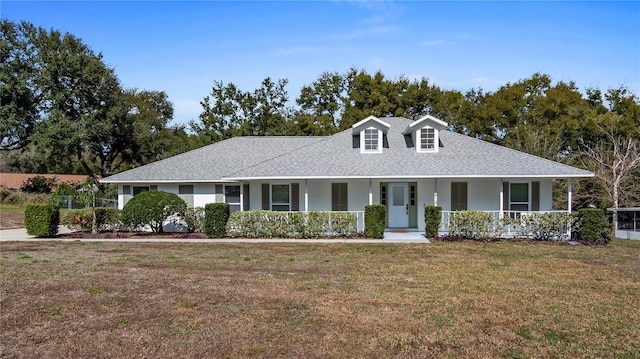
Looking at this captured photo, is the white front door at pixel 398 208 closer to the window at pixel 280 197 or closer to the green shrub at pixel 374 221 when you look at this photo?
the green shrub at pixel 374 221

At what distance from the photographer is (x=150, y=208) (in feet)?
63.7

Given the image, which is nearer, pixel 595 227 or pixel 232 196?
pixel 595 227

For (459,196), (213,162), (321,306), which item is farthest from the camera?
(213,162)

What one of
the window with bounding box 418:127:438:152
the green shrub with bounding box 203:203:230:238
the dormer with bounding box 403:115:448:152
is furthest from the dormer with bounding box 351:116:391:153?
the green shrub with bounding box 203:203:230:238

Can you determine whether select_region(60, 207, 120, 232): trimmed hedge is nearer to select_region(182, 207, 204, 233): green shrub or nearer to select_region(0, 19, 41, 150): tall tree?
select_region(182, 207, 204, 233): green shrub

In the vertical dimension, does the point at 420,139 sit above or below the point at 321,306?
above

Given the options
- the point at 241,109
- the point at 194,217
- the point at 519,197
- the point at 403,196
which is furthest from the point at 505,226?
the point at 241,109

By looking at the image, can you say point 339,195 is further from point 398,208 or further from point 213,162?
point 213,162

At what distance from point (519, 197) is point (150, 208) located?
1502cm

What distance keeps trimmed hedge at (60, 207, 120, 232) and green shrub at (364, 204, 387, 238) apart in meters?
11.1

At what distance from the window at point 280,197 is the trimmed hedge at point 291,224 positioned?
1881 mm

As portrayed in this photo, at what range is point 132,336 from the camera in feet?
20.2

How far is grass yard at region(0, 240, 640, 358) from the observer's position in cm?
579

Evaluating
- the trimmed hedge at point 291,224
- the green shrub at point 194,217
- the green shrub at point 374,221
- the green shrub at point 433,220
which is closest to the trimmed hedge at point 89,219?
the green shrub at point 194,217
